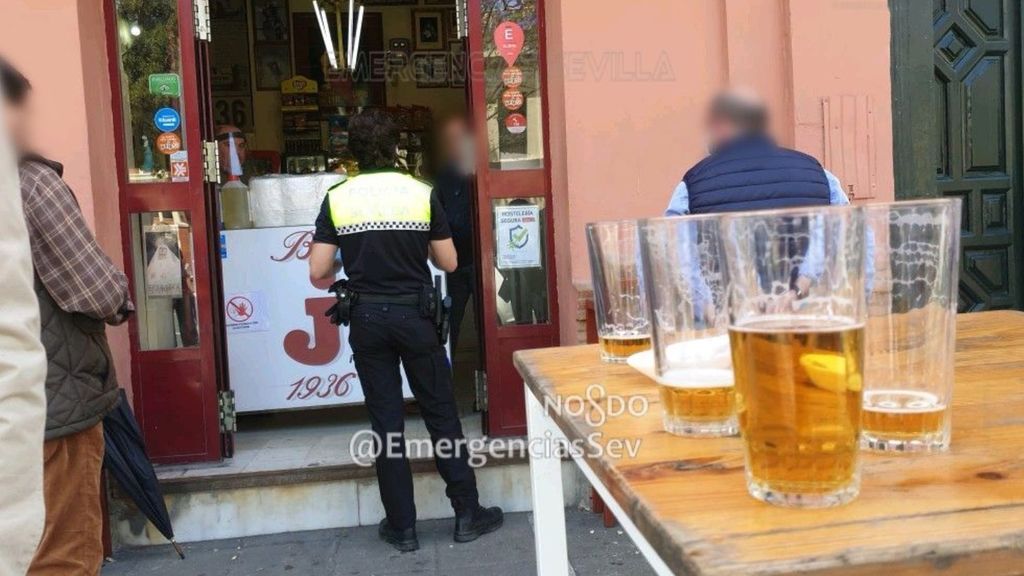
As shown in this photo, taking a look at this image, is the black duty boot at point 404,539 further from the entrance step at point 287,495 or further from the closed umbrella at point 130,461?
the closed umbrella at point 130,461

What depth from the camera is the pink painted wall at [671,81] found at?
382 centimetres

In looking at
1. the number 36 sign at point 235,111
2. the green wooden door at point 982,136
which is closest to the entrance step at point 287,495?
the green wooden door at point 982,136

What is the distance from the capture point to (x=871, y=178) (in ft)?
13.0

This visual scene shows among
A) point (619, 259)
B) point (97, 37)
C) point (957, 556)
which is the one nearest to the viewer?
point (957, 556)

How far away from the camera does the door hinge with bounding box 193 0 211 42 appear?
12.3 ft

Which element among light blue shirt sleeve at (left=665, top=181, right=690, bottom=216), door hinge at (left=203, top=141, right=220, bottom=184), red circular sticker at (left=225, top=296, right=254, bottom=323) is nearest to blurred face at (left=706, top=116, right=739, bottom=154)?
light blue shirt sleeve at (left=665, top=181, right=690, bottom=216)

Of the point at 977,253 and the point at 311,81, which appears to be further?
the point at 311,81

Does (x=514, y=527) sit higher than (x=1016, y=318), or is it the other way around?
(x=1016, y=318)

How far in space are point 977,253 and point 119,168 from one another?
4.47 m

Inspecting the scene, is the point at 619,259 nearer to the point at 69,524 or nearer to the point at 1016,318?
the point at 1016,318

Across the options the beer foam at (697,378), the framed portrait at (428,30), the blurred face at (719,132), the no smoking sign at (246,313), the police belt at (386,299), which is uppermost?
the framed portrait at (428,30)

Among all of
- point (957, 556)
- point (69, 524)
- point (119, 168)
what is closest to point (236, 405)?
point (119, 168)

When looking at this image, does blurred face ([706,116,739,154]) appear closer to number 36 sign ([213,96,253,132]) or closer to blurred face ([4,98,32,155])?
blurred face ([4,98,32,155])

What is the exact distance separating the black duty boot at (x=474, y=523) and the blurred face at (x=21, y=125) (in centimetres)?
225
